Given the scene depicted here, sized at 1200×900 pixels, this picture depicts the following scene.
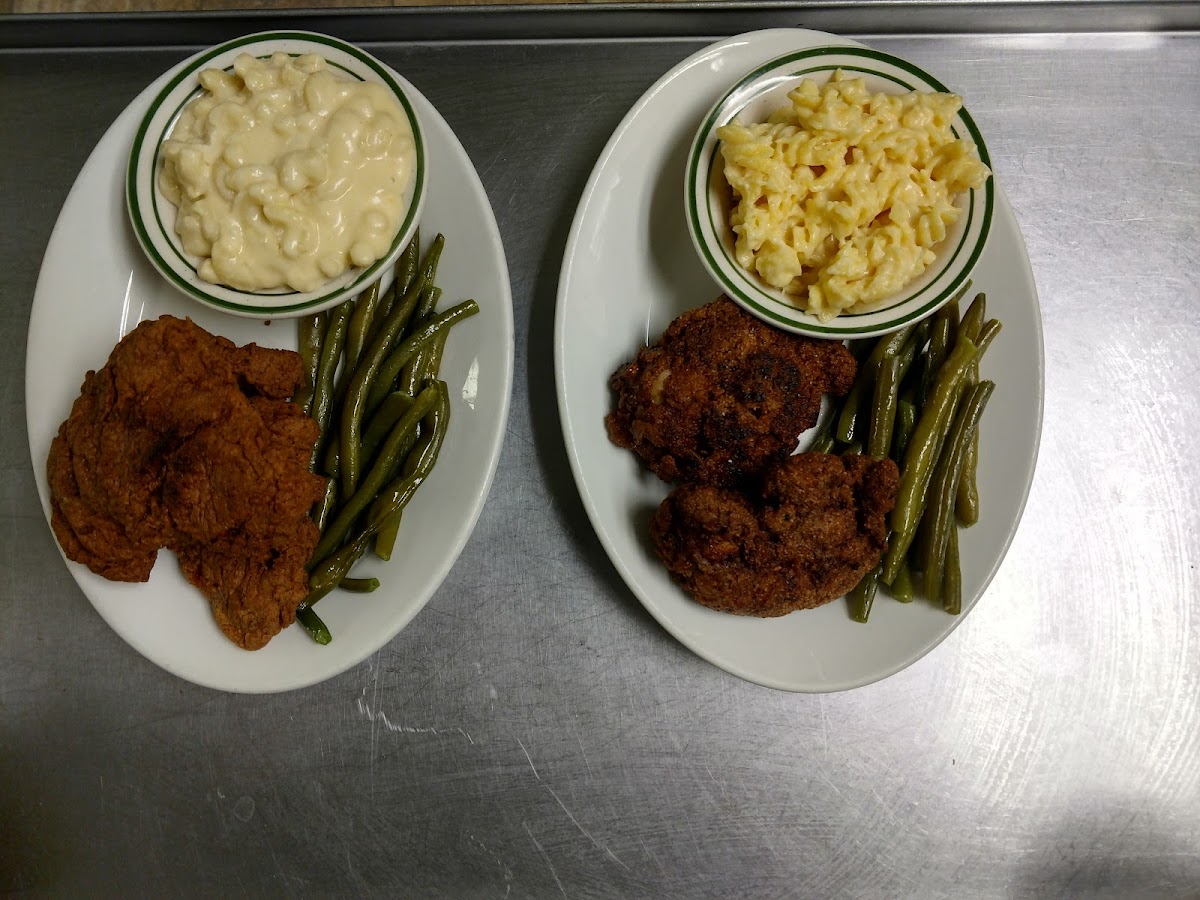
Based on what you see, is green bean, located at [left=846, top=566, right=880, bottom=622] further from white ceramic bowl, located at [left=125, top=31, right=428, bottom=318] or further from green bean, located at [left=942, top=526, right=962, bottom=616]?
white ceramic bowl, located at [left=125, top=31, right=428, bottom=318]

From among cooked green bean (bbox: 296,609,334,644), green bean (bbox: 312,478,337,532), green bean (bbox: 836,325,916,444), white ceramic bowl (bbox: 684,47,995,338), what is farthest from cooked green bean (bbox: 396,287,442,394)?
green bean (bbox: 836,325,916,444)

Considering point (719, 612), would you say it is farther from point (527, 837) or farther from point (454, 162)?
point (454, 162)

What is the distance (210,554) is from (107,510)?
29 centimetres

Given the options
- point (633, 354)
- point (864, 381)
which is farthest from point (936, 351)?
point (633, 354)

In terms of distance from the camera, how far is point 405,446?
7.84 ft

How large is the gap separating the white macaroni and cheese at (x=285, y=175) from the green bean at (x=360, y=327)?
24 centimetres

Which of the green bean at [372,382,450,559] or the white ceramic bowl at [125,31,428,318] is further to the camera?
the green bean at [372,382,450,559]

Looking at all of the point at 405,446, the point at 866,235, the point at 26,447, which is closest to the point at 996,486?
the point at 866,235

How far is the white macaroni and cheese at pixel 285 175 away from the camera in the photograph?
208cm

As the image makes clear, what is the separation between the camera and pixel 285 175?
6.77 ft

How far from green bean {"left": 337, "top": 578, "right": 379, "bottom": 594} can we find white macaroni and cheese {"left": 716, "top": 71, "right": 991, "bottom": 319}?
1.46 m

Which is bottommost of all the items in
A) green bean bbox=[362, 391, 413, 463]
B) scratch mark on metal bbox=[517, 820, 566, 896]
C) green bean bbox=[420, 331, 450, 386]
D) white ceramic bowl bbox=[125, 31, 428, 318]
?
scratch mark on metal bbox=[517, 820, 566, 896]

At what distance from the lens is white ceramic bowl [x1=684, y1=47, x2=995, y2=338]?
2.22 metres

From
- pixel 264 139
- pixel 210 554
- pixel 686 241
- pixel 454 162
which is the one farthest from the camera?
pixel 686 241
